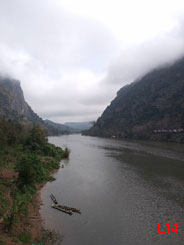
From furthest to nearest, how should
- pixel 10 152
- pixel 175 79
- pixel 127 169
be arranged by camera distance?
pixel 175 79 < pixel 10 152 < pixel 127 169

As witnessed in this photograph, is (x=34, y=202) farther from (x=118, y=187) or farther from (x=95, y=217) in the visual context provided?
(x=118, y=187)

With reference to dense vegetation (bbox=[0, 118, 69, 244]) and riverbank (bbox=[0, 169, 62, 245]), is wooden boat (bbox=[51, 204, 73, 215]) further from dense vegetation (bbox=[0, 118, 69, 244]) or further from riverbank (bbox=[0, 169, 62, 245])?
dense vegetation (bbox=[0, 118, 69, 244])

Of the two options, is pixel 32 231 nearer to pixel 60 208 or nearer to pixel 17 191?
pixel 60 208

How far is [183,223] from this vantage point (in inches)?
749

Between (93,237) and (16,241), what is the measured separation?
6.44 meters

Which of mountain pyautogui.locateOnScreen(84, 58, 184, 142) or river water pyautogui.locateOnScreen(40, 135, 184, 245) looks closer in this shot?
river water pyautogui.locateOnScreen(40, 135, 184, 245)

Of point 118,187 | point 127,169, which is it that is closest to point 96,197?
point 118,187

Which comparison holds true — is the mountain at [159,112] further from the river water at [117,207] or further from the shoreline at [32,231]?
the shoreline at [32,231]

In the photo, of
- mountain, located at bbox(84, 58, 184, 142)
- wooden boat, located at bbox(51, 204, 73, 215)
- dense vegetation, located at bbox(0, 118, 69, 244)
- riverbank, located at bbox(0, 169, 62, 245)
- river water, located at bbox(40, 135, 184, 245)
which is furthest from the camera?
mountain, located at bbox(84, 58, 184, 142)

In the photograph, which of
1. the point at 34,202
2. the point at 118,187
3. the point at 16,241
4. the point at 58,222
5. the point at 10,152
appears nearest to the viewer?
the point at 16,241

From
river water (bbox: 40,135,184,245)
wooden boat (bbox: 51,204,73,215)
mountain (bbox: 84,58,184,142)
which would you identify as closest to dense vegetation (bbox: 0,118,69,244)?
river water (bbox: 40,135,184,245)

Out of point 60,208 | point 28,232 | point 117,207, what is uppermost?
point 28,232

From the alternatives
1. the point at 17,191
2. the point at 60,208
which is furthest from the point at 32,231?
the point at 17,191

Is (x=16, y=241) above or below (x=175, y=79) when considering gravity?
below
